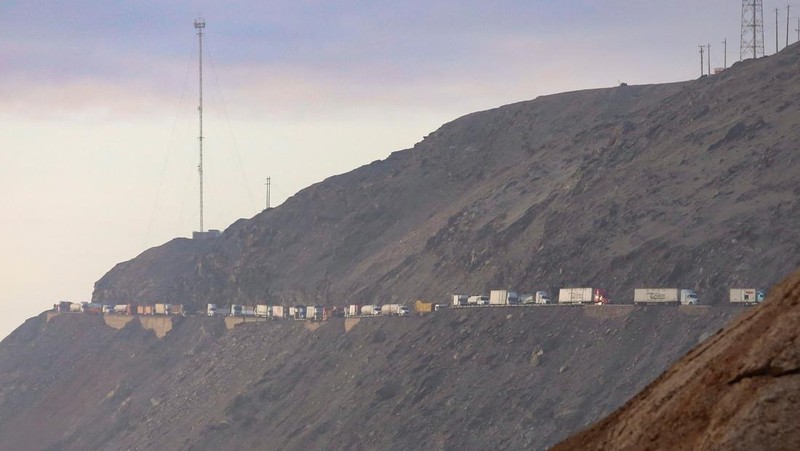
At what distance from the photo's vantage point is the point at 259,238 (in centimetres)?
18938

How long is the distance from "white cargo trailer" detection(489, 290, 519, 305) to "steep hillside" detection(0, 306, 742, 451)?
50.9 inches

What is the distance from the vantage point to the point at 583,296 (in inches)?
4801

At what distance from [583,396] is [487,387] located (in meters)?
11.2

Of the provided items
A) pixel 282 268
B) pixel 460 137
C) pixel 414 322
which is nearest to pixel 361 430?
pixel 414 322

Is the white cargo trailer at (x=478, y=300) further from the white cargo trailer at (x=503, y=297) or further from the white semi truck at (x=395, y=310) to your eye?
the white semi truck at (x=395, y=310)

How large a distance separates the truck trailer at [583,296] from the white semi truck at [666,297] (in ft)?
15.3

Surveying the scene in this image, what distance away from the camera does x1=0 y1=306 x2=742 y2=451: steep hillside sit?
110 m

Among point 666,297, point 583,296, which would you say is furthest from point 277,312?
point 666,297

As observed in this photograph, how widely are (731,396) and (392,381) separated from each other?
10654 cm

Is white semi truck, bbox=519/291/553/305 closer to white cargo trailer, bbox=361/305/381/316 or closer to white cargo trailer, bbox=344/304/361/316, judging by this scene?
white cargo trailer, bbox=361/305/381/316

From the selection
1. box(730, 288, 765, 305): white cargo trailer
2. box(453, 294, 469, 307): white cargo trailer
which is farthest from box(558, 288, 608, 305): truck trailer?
box(730, 288, 765, 305): white cargo trailer

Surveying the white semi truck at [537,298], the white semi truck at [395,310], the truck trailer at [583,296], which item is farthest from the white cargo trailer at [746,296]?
the white semi truck at [395,310]

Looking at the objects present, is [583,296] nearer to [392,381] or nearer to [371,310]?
[392,381]

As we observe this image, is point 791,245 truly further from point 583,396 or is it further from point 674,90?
point 674,90
